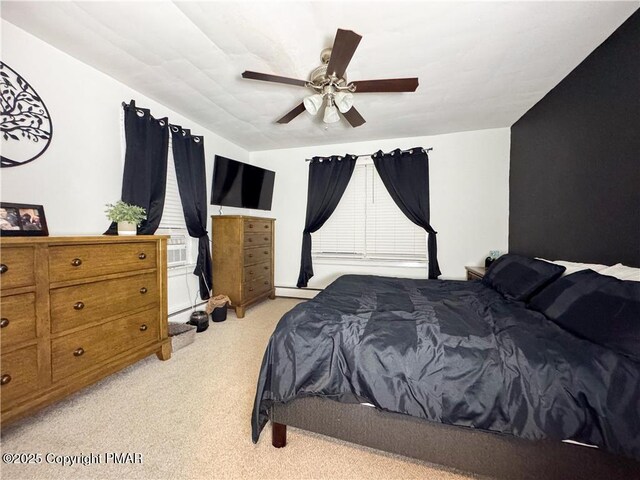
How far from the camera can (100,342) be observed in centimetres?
174

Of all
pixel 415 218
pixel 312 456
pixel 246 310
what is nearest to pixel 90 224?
pixel 246 310

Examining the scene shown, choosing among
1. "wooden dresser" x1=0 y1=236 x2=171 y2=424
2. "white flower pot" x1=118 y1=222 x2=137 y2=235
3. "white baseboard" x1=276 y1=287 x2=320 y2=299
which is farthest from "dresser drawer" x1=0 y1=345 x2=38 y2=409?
"white baseboard" x1=276 y1=287 x2=320 y2=299

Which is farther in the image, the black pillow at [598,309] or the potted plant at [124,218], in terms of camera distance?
the potted plant at [124,218]

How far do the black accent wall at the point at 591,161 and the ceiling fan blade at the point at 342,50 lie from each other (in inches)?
71.9

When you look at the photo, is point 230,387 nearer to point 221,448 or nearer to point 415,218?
point 221,448

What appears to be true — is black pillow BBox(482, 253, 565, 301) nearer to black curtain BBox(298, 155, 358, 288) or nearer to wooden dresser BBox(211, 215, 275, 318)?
black curtain BBox(298, 155, 358, 288)

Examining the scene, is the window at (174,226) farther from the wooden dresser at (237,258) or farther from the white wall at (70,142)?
the white wall at (70,142)

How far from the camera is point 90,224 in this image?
216 cm

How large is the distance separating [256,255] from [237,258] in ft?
1.25

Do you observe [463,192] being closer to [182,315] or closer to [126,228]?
[126,228]

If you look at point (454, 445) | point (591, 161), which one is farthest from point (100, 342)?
point (591, 161)

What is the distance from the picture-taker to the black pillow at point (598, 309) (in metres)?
1.09

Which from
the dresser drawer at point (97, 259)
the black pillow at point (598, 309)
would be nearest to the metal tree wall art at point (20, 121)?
the dresser drawer at point (97, 259)

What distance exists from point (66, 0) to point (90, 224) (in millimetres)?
1547
